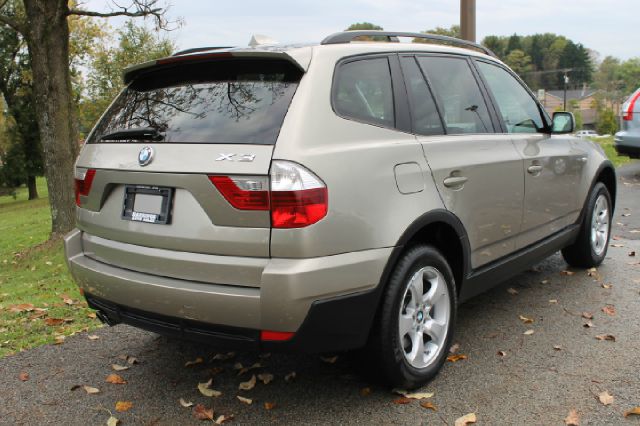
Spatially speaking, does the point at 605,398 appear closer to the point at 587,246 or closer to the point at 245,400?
the point at 245,400

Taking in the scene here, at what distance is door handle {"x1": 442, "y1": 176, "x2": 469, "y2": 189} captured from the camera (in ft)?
11.1

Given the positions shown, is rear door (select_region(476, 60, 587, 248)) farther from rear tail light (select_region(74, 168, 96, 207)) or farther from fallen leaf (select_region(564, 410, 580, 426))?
rear tail light (select_region(74, 168, 96, 207))

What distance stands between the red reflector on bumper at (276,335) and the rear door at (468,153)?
47.1 inches

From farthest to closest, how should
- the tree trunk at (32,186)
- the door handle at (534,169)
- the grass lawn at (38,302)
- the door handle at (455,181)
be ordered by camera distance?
the tree trunk at (32,186) → the grass lawn at (38,302) → the door handle at (534,169) → the door handle at (455,181)

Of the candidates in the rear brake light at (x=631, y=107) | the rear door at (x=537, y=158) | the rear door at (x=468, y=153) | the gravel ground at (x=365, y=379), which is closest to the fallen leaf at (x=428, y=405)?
the gravel ground at (x=365, y=379)

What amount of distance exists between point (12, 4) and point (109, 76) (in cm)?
769

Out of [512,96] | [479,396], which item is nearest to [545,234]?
[512,96]

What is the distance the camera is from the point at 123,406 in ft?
10.6

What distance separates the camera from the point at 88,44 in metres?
32.8

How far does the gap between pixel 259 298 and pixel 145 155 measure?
0.93 m

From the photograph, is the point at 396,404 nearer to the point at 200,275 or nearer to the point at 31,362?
the point at 200,275

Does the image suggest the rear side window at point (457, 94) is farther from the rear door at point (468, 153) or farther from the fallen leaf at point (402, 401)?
the fallen leaf at point (402, 401)

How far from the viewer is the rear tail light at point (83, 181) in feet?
10.7

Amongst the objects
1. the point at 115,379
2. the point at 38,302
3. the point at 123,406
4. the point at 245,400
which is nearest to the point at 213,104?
the point at 245,400
